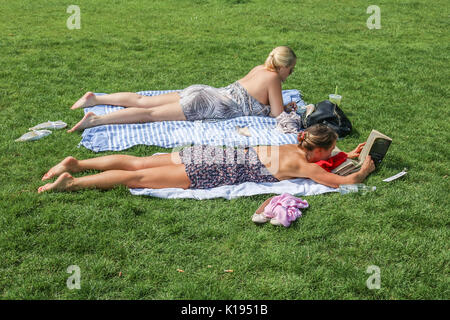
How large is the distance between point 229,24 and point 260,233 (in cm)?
885

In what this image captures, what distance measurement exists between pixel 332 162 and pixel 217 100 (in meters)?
2.20

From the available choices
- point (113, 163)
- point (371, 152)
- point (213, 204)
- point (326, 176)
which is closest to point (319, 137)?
point (326, 176)

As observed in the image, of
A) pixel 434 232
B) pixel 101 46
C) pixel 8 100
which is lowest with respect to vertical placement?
pixel 434 232

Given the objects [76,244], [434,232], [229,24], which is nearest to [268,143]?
[434,232]

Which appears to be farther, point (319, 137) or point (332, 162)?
point (332, 162)

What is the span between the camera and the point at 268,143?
598cm

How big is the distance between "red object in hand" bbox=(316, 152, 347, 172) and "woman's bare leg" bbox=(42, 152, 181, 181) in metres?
1.69

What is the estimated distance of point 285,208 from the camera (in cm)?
440

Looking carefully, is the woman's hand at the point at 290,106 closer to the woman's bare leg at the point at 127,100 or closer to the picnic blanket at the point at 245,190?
the woman's bare leg at the point at 127,100

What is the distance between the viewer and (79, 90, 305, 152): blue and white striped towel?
5.83 metres

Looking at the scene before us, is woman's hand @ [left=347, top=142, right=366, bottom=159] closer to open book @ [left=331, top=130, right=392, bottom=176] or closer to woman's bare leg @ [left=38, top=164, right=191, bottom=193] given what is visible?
open book @ [left=331, top=130, right=392, bottom=176]

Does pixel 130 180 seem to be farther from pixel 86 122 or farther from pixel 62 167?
pixel 86 122

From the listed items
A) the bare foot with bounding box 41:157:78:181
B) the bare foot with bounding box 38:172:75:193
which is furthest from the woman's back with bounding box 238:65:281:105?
the bare foot with bounding box 38:172:75:193
